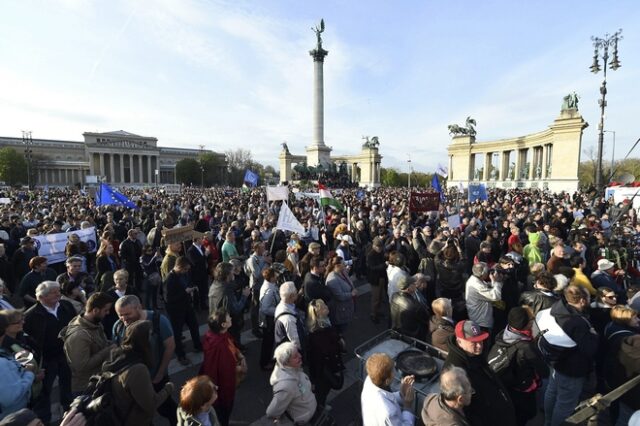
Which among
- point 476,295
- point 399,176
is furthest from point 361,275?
point 399,176

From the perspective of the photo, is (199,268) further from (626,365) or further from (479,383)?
(626,365)

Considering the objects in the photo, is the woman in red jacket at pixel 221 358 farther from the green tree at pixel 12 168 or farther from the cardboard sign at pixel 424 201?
the green tree at pixel 12 168

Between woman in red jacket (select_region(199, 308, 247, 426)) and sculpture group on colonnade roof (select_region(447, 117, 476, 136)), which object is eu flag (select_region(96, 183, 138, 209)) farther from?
sculpture group on colonnade roof (select_region(447, 117, 476, 136))

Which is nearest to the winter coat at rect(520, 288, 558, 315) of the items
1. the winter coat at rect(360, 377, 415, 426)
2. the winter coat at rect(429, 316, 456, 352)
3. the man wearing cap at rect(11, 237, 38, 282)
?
the winter coat at rect(429, 316, 456, 352)

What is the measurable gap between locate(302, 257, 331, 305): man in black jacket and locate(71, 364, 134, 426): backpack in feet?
9.47

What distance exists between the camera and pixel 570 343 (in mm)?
3361

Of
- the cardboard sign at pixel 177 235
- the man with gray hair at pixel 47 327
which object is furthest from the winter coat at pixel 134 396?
the cardboard sign at pixel 177 235

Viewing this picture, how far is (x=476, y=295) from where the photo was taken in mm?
4910

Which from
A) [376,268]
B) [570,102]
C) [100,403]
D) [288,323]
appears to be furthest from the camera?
[570,102]

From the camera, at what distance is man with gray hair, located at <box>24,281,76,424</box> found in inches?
144

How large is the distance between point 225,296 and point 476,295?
11.8ft

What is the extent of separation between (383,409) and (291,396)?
92 centimetres

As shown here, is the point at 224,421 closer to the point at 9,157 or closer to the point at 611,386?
the point at 611,386

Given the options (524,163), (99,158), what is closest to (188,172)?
(99,158)
